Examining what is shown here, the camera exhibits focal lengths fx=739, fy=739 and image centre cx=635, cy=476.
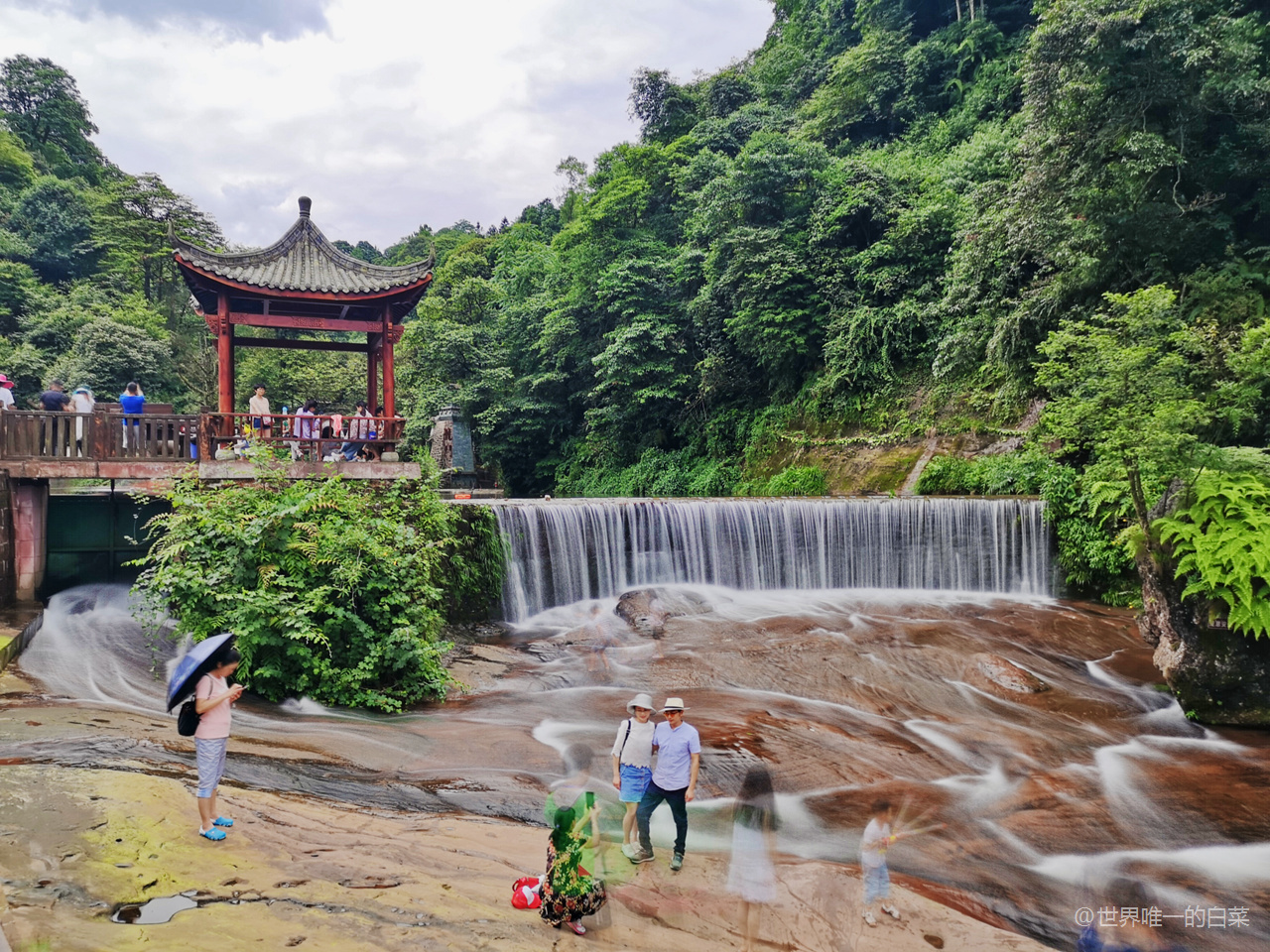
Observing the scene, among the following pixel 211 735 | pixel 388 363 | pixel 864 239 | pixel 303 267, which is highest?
pixel 864 239

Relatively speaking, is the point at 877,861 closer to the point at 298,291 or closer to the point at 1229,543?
the point at 1229,543

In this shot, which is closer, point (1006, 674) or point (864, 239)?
point (1006, 674)

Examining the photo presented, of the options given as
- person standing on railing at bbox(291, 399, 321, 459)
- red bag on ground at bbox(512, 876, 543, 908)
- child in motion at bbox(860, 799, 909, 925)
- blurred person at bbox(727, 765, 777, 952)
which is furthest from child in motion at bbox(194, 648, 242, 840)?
person standing on railing at bbox(291, 399, 321, 459)

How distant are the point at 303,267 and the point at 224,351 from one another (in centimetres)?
237

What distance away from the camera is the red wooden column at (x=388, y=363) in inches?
Result: 577

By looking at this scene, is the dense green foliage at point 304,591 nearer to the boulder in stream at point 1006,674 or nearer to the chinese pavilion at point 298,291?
the chinese pavilion at point 298,291

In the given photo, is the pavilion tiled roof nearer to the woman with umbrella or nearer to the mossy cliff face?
the woman with umbrella

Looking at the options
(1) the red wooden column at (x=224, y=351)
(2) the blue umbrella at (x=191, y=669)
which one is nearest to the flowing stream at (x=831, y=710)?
(2) the blue umbrella at (x=191, y=669)

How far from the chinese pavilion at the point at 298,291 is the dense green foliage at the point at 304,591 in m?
5.70

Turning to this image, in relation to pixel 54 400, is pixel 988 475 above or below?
below

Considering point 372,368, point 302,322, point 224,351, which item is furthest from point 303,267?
point 372,368

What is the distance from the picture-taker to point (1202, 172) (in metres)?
13.5

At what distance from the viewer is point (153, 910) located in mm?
3631

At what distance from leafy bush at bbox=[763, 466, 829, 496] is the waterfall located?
18.0 feet
